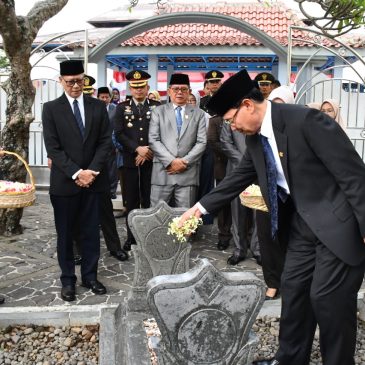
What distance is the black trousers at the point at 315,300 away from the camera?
2.71m

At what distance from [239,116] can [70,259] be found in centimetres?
252

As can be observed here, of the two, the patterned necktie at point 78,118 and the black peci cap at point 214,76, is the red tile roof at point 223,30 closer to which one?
the black peci cap at point 214,76

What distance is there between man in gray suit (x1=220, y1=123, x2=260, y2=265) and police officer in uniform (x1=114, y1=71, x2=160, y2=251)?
0.97 meters

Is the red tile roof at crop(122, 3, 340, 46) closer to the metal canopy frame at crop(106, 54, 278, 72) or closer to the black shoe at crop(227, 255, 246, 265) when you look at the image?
the metal canopy frame at crop(106, 54, 278, 72)

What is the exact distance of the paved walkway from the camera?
4.52 metres

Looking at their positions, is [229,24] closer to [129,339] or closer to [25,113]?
[25,113]

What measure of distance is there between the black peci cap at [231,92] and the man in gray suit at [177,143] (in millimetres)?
2909

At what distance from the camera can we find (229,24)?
774cm

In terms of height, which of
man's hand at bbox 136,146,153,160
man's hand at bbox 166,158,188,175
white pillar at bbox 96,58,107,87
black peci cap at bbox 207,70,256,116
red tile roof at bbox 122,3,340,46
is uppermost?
red tile roof at bbox 122,3,340,46

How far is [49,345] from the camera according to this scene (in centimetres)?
364

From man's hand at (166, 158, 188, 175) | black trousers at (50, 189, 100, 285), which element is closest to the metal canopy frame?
man's hand at (166, 158, 188, 175)

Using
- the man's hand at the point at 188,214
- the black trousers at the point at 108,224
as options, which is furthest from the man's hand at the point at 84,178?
the man's hand at the point at 188,214

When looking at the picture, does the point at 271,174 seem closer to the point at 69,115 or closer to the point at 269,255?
the point at 269,255

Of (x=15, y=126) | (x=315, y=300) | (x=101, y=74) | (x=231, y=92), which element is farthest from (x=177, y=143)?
(x=101, y=74)
